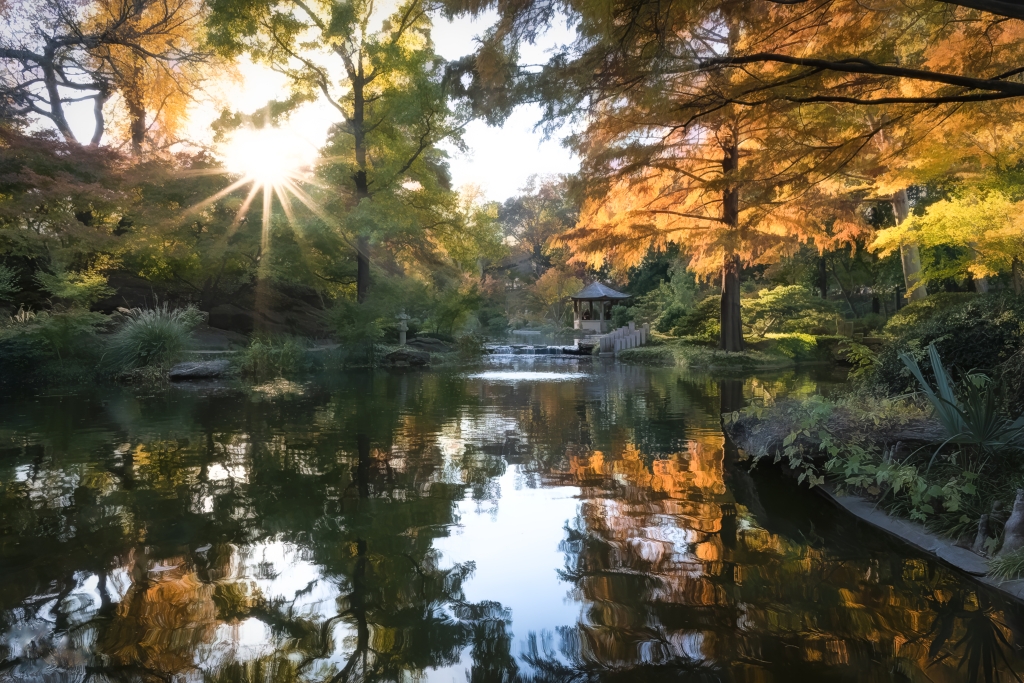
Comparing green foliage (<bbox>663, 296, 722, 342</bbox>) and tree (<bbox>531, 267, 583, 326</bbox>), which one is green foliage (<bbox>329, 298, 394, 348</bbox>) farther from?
tree (<bbox>531, 267, 583, 326</bbox>)

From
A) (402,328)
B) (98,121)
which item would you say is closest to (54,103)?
(98,121)

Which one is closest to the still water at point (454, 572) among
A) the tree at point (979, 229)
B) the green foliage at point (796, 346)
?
the tree at point (979, 229)

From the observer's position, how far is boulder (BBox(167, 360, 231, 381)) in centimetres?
1280

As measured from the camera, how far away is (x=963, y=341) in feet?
18.6

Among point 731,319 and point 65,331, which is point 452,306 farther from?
point 65,331

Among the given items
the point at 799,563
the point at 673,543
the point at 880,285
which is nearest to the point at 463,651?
the point at 673,543

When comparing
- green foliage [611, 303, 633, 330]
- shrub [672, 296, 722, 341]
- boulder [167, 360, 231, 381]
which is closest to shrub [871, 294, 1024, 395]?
boulder [167, 360, 231, 381]

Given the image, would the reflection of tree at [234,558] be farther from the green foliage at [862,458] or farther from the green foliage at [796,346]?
the green foliage at [796,346]

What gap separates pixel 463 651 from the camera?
8.71 ft

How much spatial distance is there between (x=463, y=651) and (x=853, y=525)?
2.98 m

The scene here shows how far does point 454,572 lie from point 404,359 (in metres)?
14.8

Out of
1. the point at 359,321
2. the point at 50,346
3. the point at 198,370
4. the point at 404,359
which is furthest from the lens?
the point at 404,359

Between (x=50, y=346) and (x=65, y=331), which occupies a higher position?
(x=65, y=331)

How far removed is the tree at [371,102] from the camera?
695 inches
